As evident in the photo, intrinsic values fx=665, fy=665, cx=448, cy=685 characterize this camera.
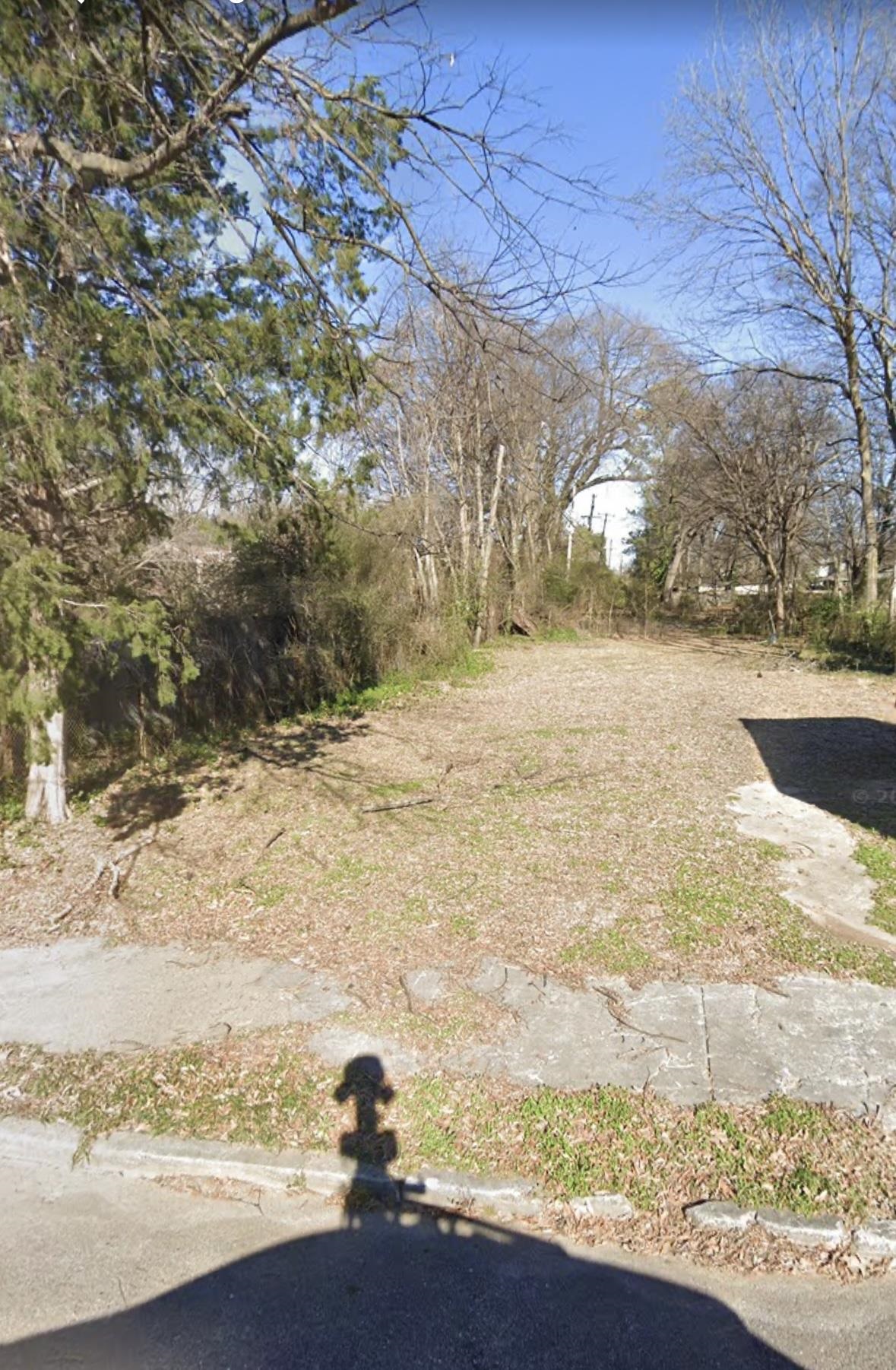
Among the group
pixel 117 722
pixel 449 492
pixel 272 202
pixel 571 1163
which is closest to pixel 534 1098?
pixel 571 1163

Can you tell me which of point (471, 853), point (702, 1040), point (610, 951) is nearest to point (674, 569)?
point (471, 853)

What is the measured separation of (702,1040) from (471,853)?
2333 millimetres

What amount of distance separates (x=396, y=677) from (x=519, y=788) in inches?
233

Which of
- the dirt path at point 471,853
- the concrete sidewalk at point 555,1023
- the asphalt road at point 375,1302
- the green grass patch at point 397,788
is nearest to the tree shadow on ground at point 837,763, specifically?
the dirt path at point 471,853

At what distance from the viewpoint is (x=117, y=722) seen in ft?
25.5

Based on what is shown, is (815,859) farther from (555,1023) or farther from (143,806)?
(143,806)

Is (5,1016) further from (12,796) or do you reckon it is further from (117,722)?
(117,722)

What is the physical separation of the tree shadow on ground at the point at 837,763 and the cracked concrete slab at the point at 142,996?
4763mm

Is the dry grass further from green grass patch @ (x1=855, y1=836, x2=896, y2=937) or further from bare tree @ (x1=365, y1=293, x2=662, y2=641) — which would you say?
bare tree @ (x1=365, y1=293, x2=662, y2=641)

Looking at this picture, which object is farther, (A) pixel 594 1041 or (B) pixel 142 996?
(B) pixel 142 996

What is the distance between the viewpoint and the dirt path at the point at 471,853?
3.80m

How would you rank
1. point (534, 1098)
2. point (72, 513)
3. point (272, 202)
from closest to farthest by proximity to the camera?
point (534, 1098) → point (272, 202) → point (72, 513)

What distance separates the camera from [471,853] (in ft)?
16.8

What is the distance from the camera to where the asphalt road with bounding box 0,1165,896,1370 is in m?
1.89
